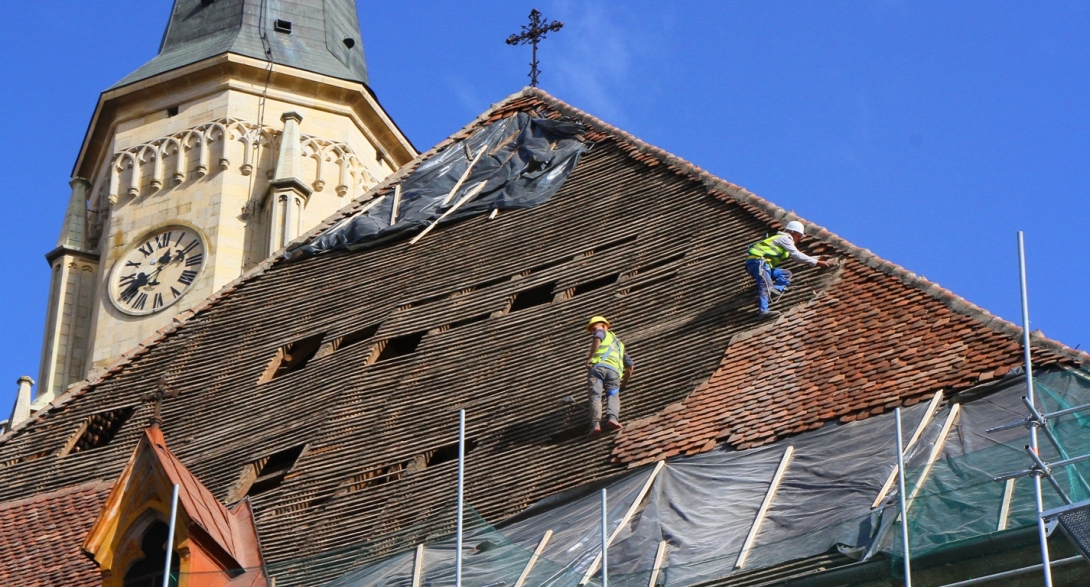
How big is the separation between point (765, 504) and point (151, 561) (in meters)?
5.19

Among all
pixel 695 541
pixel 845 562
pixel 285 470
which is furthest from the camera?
pixel 285 470

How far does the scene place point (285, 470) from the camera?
19.5 meters

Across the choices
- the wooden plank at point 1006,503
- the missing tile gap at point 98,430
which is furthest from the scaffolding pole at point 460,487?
the missing tile gap at point 98,430

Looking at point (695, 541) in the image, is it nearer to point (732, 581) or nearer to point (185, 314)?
point (732, 581)

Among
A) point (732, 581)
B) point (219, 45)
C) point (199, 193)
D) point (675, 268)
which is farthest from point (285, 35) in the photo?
point (732, 581)

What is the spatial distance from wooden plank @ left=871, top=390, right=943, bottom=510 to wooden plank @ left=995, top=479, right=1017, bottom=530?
99cm

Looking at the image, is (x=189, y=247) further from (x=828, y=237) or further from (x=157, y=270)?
(x=828, y=237)

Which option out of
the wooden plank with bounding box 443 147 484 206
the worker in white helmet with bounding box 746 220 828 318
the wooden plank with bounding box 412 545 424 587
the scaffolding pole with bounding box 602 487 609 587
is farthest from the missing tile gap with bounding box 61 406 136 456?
the scaffolding pole with bounding box 602 487 609 587

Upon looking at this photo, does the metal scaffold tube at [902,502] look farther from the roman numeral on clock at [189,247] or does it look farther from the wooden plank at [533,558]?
the roman numeral on clock at [189,247]

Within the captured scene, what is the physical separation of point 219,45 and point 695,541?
884 inches

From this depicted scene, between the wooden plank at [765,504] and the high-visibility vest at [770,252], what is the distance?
114 inches

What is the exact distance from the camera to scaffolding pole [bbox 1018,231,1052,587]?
13195mm

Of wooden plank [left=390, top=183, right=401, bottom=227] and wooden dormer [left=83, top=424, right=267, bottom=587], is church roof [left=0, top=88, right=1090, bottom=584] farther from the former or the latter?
wooden plank [left=390, top=183, right=401, bottom=227]

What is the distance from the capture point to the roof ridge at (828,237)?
16625 millimetres
